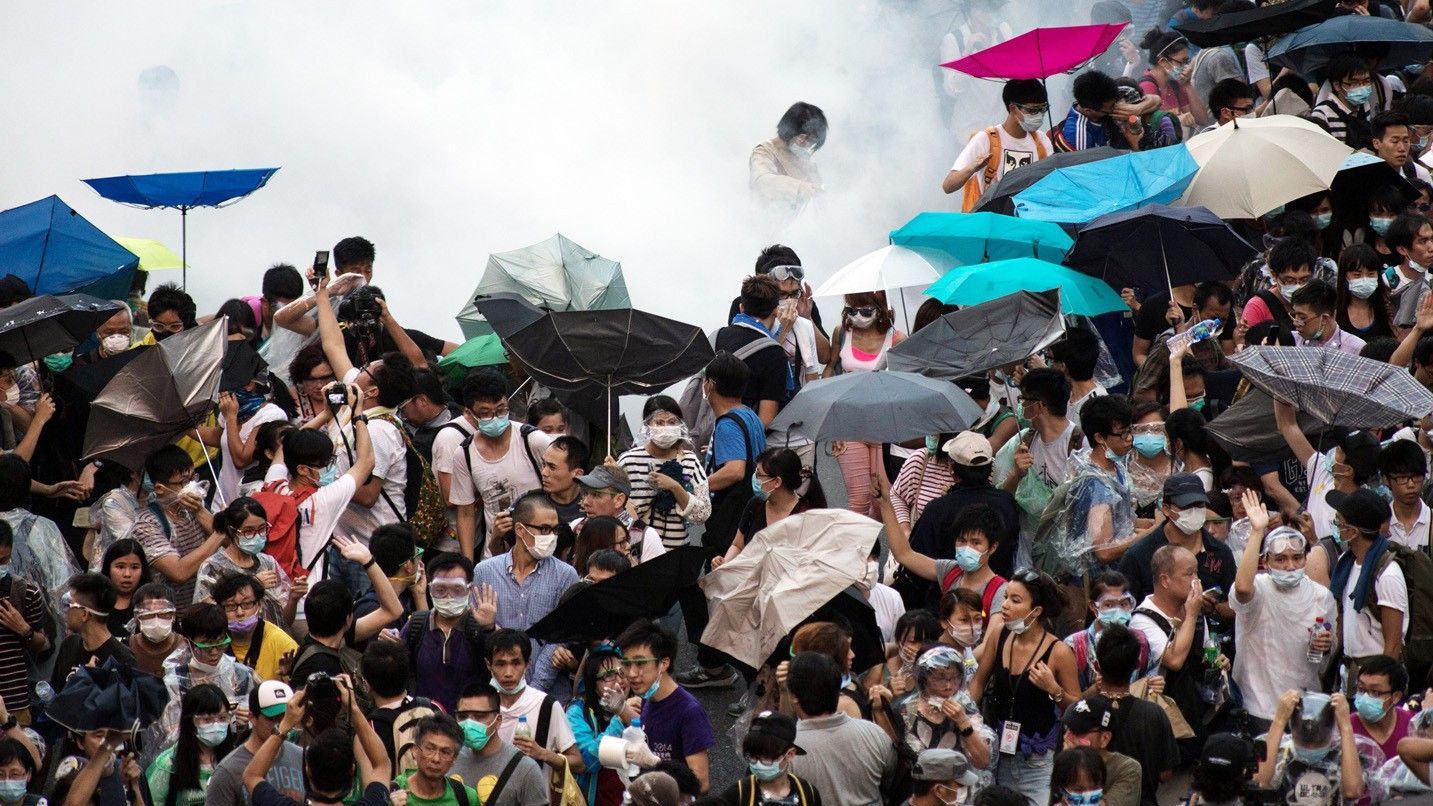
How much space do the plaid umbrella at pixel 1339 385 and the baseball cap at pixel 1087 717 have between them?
2.14 meters

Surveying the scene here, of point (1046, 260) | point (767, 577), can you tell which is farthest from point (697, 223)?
point (767, 577)

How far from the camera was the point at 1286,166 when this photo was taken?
38.0 feet

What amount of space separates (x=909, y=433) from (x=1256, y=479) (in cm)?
149

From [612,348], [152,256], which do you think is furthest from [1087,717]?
[152,256]

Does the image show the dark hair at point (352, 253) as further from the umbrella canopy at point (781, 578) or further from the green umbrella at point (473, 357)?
the umbrella canopy at point (781, 578)

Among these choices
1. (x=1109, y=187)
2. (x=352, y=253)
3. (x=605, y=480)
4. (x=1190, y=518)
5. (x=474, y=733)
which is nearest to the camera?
(x=474, y=733)

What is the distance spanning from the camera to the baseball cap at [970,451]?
9.12 meters

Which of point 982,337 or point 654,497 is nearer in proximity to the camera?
point 654,497

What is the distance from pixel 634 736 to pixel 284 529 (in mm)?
2232

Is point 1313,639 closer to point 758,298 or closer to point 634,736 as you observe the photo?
point 634,736

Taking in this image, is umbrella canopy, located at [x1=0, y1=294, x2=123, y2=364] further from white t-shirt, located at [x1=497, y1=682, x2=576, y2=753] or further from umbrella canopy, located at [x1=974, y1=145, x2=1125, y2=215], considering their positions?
umbrella canopy, located at [x1=974, y1=145, x2=1125, y2=215]

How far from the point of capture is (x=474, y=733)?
7.14m

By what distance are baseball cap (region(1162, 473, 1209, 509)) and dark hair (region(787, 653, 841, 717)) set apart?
181 centimetres

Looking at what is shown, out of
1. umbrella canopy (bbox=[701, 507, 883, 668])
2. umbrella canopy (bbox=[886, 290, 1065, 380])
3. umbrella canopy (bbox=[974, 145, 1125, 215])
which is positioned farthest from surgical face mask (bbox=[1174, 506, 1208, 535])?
umbrella canopy (bbox=[974, 145, 1125, 215])
